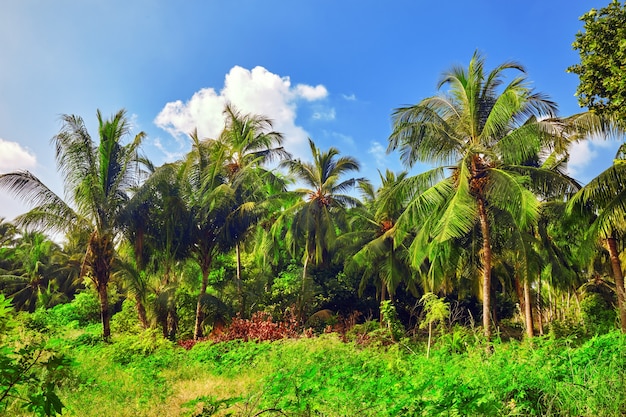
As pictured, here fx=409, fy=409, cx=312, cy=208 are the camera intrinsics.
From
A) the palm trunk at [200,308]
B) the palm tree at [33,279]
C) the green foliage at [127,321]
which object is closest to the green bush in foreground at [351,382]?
the palm trunk at [200,308]

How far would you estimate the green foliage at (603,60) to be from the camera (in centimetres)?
683

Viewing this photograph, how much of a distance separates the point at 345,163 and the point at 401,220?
25.2 feet

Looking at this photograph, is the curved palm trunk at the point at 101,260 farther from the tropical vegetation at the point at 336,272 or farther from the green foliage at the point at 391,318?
the green foliage at the point at 391,318

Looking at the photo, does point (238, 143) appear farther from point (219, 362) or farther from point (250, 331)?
point (219, 362)

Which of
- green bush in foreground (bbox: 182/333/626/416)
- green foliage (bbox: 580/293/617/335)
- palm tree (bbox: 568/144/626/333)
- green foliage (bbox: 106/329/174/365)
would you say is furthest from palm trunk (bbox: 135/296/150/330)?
green foliage (bbox: 580/293/617/335)

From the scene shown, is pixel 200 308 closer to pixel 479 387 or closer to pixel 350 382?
pixel 350 382

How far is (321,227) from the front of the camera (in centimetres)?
1805

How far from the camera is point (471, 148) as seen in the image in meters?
10.8

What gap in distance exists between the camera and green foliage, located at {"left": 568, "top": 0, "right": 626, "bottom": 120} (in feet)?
22.4

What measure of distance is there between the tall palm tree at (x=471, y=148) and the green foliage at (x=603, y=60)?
222cm

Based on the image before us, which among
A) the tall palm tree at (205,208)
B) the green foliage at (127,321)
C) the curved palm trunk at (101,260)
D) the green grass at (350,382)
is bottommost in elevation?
the green grass at (350,382)

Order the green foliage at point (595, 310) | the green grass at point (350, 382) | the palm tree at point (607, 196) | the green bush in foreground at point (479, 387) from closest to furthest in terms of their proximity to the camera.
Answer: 1. the green bush in foreground at point (479, 387)
2. the green grass at point (350, 382)
3. the palm tree at point (607, 196)
4. the green foliage at point (595, 310)

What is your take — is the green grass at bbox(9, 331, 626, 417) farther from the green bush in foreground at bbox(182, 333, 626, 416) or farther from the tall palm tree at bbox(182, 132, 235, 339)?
the tall palm tree at bbox(182, 132, 235, 339)

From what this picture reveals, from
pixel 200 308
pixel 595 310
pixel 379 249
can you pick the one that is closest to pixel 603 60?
pixel 379 249
